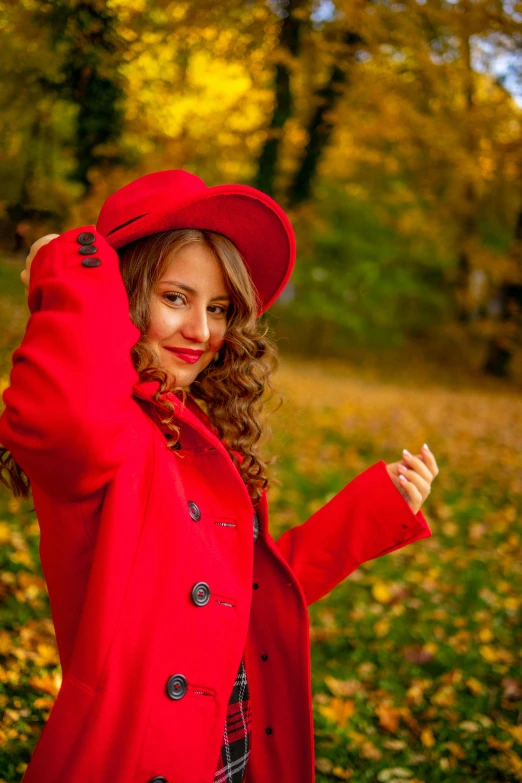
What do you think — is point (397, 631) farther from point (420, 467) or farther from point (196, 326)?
point (196, 326)

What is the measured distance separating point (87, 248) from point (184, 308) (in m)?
0.34

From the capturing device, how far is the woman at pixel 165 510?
1257 millimetres

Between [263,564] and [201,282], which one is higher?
[201,282]

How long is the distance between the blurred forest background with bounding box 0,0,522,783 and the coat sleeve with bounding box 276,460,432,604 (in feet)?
2.31

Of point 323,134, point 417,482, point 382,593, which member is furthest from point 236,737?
point 323,134

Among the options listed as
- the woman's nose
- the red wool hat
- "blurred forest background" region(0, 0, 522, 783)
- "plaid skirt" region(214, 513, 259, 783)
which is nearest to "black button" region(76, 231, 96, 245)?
the red wool hat

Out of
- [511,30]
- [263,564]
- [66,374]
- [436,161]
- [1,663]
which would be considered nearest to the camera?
[66,374]

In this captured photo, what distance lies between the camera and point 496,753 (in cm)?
293

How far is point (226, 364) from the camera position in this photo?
6.57 ft

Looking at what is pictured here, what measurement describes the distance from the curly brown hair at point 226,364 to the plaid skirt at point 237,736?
31 centimetres

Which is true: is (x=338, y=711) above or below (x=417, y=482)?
below

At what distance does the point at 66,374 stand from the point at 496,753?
2.86 metres

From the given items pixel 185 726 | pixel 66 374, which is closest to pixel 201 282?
pixel 66 374

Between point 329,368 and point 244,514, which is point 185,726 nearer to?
point 244,514
